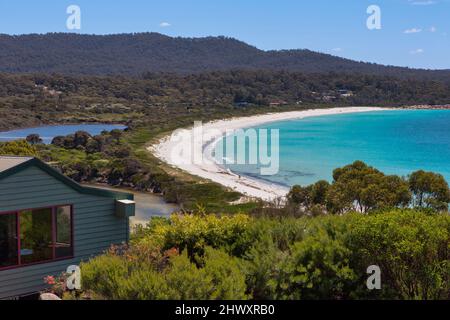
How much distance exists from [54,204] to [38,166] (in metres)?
0.74

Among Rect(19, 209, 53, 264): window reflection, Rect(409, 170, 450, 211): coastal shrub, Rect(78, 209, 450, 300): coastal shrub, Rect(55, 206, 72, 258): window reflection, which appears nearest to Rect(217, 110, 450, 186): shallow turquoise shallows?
Rect(409, 170, 450, 211): coastal shrub

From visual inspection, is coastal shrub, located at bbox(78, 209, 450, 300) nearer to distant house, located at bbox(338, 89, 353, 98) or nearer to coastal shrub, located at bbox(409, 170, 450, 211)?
coastal shrub, located at bbox(409, 170, 450, 211)

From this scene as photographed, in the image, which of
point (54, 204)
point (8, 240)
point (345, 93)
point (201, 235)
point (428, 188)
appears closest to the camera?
point (201, 235)

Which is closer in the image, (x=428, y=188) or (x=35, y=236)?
(x=35, y=236)

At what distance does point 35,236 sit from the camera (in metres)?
10.5

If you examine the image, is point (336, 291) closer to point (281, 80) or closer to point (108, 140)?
point (108, 140)

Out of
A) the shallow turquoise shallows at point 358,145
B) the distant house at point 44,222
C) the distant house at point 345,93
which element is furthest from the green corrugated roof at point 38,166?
the distant house at point 345,93

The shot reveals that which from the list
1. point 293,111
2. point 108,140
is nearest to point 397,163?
point 108,140

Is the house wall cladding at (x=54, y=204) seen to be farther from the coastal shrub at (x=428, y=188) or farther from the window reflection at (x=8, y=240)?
the coastal shrub at (x=428, y=188)

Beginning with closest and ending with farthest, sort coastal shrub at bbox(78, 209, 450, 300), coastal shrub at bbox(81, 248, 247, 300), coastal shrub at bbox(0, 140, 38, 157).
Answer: coastal shrub at bbox(81, 248, 247, 300)
coastal shrub at bbox(78, 209, 450, 300)
coastal shrub at bbox(0, 140, 38, 157)

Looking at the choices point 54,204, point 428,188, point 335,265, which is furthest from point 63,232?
point 428,188

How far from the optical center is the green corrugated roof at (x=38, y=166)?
10125 mm

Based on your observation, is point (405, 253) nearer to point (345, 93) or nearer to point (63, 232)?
point (63, 232)

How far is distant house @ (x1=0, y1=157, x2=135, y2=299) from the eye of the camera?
400 inches
